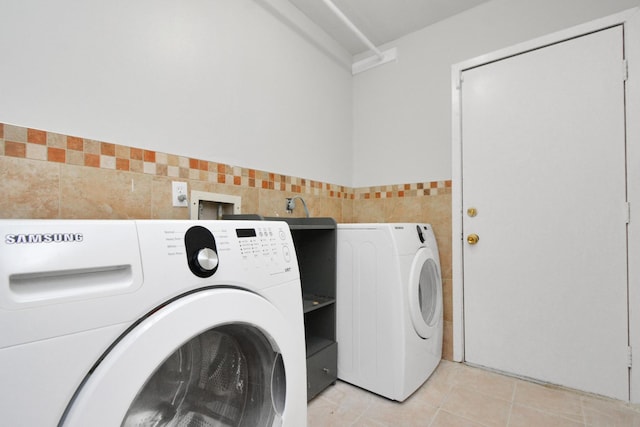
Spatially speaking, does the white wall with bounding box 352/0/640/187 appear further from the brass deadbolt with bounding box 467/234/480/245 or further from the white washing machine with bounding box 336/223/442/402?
the white washing machine with bounding box 336/223/442/402

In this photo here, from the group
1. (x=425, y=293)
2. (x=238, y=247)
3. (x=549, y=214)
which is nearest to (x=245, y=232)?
(x=238, y=247)

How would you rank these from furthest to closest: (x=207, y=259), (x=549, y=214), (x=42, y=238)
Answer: (x=549, y=214)
(x=207, y=259)
(x=42, y=238)

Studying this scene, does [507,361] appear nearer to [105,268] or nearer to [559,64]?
[559,64]

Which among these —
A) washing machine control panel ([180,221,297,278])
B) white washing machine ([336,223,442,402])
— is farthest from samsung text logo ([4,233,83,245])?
white washing machine ([336,223,442,402])

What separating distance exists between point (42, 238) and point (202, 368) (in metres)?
0.45

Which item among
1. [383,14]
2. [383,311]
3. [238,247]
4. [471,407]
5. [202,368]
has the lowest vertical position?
[471,407]

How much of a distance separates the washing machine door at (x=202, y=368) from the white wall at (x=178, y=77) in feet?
3.04

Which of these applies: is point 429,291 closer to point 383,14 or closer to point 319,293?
point 319,293

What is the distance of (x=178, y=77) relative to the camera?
Result: 4.43 ft

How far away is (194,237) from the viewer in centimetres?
65

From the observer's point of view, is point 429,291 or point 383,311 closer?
point 383,311

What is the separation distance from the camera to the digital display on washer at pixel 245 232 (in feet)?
2.44

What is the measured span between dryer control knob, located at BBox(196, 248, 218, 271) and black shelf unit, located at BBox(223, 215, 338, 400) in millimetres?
775

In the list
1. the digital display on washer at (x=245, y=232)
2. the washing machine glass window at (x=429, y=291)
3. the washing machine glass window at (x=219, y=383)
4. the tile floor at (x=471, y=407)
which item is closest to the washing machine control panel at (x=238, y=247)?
the digital display on washer at (x=245, y=232)
